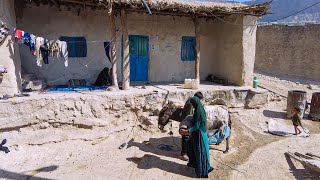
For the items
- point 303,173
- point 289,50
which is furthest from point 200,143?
point 289,50

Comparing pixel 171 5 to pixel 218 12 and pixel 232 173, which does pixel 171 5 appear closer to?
pixel 218 12

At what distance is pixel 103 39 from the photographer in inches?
377

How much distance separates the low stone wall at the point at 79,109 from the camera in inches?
258

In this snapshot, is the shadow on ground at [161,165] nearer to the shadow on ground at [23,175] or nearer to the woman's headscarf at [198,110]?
the woman's headscarf at [198,110]

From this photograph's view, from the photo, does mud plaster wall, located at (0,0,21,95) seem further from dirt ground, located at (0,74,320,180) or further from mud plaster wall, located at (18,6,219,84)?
mud plaster wall, located at (18,6,219,84)

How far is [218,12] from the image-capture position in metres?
9.14

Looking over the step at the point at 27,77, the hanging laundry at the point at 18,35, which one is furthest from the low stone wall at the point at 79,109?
the hanging laundry at the point at 18,35

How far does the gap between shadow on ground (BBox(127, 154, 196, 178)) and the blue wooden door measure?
472 centimetres

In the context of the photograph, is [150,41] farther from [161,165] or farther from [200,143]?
[200,143]

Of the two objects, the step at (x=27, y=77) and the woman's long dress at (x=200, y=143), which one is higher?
the step at (x=27, y=77)

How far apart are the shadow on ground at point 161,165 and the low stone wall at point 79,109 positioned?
76.0 inches

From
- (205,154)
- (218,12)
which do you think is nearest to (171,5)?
(218,12)

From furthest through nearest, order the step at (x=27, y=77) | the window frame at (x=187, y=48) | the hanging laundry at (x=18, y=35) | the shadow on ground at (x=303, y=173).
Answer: the window frame at (x=187, y=48), the step at (x=27, y=77), the hanging laundry at (x=18, y=35), the shadow on ground at (x=303, y=173)

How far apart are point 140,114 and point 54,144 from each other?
263 cm
